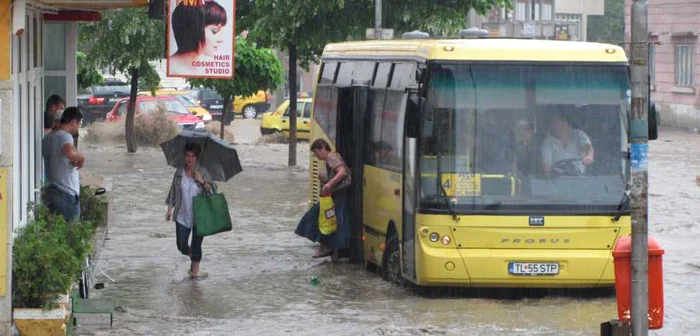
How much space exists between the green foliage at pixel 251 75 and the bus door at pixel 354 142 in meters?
18.8

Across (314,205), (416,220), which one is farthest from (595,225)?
(314,205)

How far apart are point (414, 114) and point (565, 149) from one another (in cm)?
147

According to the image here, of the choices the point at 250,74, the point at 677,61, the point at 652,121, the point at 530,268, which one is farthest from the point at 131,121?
the point at 652,121

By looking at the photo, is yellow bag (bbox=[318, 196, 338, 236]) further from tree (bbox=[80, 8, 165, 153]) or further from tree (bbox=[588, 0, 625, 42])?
tree (bbox=[588, 0, 625, 42])

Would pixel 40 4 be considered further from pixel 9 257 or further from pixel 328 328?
pixel 328 328

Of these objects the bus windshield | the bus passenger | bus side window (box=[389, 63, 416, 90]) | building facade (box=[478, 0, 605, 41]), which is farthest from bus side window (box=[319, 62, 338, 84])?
building facade (box=[478, 0, 605, 41])

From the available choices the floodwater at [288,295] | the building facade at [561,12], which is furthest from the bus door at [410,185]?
the building facade at [561,12]

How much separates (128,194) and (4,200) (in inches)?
591

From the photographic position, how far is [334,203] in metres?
16.0

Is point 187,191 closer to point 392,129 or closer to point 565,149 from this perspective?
point 392,129

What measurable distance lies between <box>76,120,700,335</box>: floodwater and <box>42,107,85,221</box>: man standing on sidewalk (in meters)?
1.01

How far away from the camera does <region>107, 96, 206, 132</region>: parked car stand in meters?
39.5

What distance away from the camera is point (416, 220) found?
1361 cm

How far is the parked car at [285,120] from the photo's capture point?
4103cm
